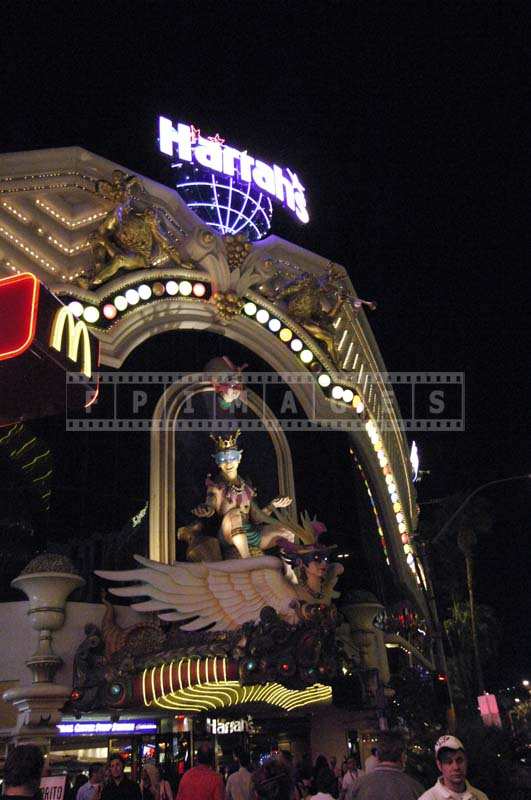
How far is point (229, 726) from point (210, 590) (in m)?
4.81

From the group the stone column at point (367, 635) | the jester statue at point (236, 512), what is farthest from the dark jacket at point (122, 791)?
the stone column at point (367, 635)

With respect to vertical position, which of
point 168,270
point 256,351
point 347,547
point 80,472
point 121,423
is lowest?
point 347,547

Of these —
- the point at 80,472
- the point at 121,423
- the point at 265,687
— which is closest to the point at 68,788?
the point at 265,687

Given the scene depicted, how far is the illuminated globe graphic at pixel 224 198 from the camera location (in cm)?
2345

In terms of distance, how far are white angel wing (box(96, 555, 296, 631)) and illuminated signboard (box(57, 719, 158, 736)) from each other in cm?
267

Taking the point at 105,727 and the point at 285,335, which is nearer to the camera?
the point at 105,727

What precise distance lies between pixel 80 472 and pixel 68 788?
6030 mm

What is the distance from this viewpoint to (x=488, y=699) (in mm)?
16797

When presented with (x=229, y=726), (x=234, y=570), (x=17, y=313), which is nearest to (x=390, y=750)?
(x=17, y=313)

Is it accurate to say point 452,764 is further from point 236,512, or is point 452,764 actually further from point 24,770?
point 236,512

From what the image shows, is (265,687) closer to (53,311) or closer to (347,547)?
(347,547)

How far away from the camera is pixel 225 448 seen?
62.1 ft

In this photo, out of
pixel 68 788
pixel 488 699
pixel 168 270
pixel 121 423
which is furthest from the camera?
pixel 168 270

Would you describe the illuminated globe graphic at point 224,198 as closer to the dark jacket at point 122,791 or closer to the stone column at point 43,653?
the stone column at point 43,653
